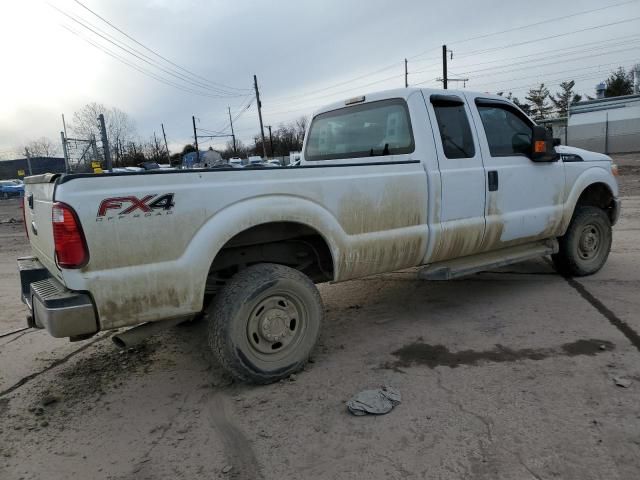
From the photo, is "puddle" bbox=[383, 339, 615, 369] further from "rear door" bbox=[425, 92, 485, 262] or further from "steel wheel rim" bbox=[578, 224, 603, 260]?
"steel wheel rim" bbox=[578, 224, 603, 260]

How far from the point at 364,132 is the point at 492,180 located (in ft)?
Result: 4.10

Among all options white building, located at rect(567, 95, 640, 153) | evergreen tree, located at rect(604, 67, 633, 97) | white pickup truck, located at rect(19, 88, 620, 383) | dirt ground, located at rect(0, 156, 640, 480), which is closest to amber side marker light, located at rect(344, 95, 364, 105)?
white pickup truck, located at rect(19, 88, 620, 383)

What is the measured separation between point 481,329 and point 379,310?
3.48 ft

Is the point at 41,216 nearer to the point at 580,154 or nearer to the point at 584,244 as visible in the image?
the point at 580,154

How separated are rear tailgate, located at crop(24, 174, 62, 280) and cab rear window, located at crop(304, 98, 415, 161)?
8.47 ft

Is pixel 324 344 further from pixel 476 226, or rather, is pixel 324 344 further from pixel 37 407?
pixel 37 407

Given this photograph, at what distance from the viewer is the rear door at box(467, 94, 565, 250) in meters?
4.40

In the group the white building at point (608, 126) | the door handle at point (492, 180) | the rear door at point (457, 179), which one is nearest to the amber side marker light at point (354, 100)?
the rear door at point (457, 179)

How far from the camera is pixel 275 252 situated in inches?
144

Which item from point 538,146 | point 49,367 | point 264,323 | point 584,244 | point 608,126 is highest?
point 608,126

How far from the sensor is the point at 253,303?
3.14m

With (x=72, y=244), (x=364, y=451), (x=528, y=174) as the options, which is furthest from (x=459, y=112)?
(x=72, y=244)

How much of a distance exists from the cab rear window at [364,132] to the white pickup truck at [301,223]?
0.01 meters

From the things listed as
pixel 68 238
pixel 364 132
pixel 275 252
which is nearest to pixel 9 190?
pixel 364 132
